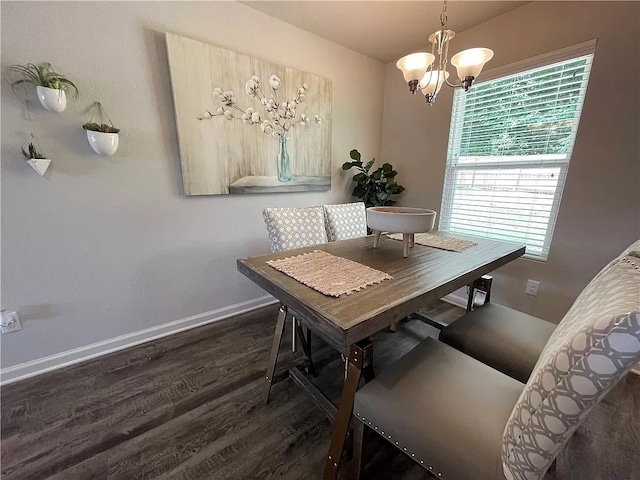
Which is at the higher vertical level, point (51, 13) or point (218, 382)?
point (51, 13)

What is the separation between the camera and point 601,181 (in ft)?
5.82

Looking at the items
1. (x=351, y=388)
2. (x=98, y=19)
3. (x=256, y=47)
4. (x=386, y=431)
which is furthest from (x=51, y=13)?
(x=386, y=431)

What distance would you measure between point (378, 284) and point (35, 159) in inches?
73.1

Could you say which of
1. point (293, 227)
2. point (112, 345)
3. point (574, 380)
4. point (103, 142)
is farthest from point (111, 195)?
point (574, 380)

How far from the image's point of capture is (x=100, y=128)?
1.49 m

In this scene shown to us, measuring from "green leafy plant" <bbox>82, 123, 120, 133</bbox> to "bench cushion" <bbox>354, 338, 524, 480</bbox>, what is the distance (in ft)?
6.22

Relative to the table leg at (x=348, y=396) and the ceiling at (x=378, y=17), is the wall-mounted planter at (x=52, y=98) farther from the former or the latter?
the table leg at (x=348, y=396)

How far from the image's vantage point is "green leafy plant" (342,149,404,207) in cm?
278

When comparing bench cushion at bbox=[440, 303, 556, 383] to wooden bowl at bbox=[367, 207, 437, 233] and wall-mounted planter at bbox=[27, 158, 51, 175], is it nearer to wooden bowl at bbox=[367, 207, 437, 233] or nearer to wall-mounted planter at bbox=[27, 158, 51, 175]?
wooden bowl at bbox=[367, 207, 437, 233]

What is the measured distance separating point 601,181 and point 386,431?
219 cm

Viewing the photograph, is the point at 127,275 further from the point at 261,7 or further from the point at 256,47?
the point at 261,7

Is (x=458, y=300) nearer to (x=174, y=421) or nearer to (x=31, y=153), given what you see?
(x=174, y=421)

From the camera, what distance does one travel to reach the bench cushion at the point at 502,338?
3.60 feet

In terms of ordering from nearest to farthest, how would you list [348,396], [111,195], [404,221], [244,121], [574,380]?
[574,380] < [348,396] < [404,221] < [111,195] < [244,121]
